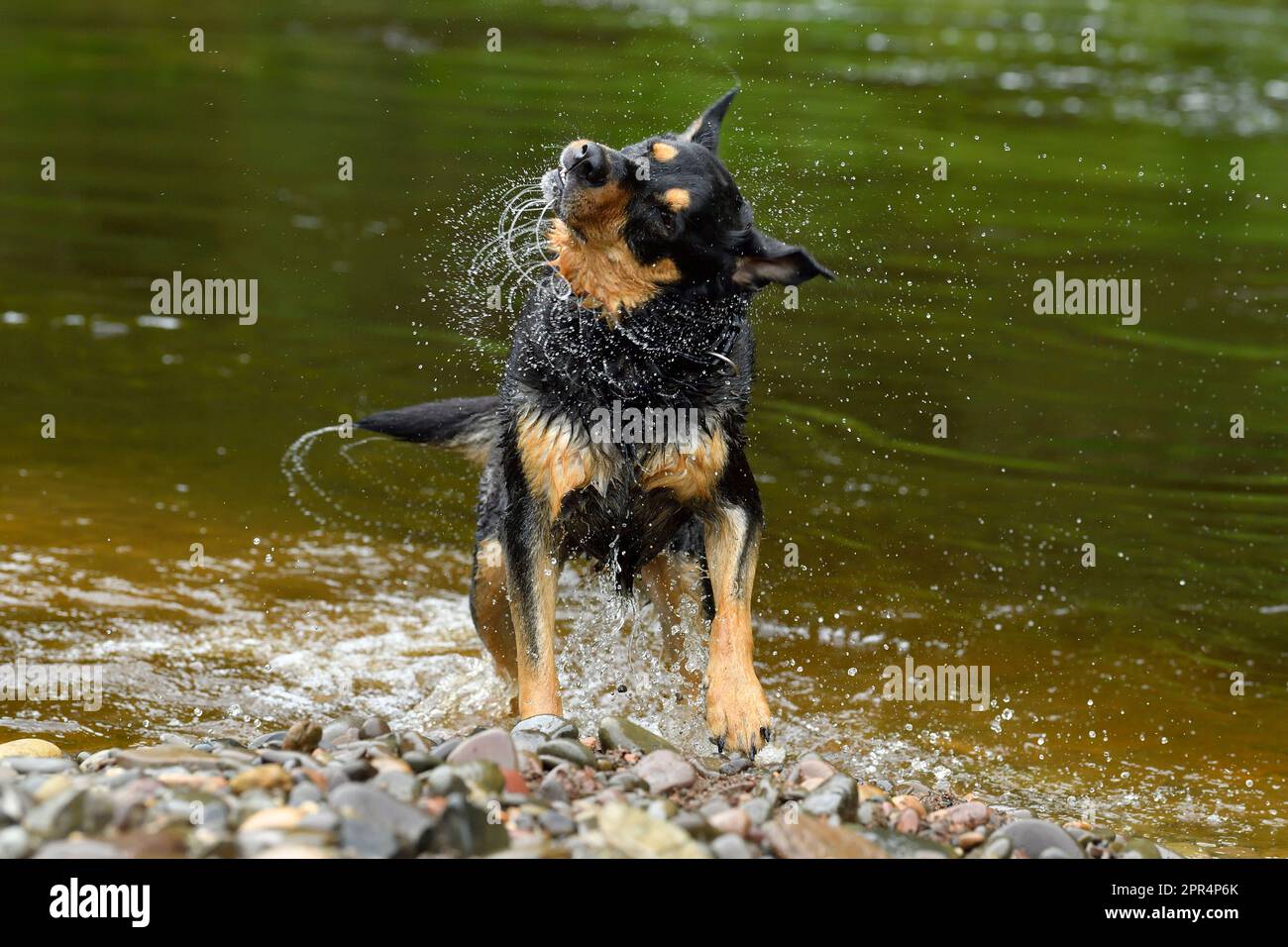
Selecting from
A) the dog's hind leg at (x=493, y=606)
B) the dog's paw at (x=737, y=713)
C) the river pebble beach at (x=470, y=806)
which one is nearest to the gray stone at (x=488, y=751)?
the river pebble beach at (x=470, y=806)

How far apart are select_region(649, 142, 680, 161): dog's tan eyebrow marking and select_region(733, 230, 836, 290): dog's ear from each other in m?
0.41

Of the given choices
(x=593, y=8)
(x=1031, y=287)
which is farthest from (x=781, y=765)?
(x=593, y=8)

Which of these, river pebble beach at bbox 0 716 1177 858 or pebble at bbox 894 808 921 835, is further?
pebble at bbox 894 808 921 835

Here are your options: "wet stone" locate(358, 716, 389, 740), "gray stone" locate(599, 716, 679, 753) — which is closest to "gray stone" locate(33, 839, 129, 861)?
"wet stone" locate(358, 716, 389, 740)

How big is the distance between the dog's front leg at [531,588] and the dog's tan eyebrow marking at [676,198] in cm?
112

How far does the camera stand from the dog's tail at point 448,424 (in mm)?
6930

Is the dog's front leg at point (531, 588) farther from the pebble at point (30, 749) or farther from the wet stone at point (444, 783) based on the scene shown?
the pebble at point (30, 749)

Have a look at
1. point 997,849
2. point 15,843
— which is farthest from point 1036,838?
point 15,843

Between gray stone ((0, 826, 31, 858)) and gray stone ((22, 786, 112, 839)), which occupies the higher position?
gray stone ((22, 786, 112, 839))

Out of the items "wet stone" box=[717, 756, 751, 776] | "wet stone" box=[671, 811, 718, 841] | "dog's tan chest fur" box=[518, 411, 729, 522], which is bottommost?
"wet stone" box=[717, 756, 751, 776]

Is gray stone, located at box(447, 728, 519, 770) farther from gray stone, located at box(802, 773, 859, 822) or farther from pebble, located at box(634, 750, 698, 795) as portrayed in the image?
gray stone, located at box(802, 773, 859, 822)

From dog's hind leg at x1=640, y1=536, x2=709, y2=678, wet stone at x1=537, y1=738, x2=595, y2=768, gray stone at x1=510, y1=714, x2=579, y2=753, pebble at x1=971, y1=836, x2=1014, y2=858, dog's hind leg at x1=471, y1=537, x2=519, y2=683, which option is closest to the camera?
pebble at x1=971, y1=836, x2=1014, y2=858

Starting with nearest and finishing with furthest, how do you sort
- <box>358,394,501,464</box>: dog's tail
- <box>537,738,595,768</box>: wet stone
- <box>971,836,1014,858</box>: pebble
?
<box>971,836,1014,858</box>: pebble
<box>537,738,595,768</box>: wet stone
<box>358,394,501,464</box>: dog's tail

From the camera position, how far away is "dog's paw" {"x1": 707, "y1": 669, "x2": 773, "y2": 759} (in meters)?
5.84
